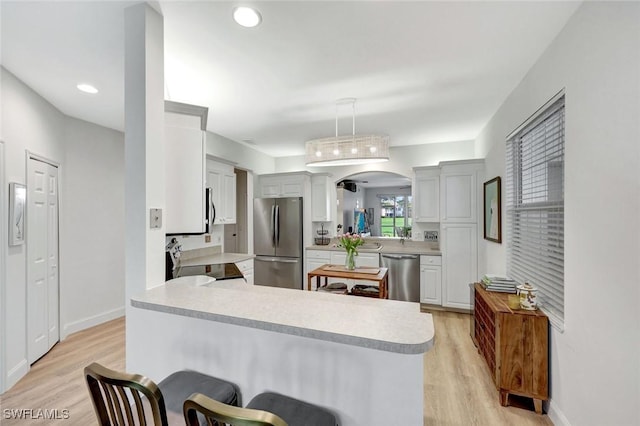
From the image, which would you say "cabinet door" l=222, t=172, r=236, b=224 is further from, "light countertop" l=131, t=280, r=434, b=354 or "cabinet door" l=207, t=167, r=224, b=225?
"light countertop" l=131, t=280, r=434, b=354

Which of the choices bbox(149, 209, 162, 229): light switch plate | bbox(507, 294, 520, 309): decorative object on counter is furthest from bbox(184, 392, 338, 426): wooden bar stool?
bbox(507, 294, 520, 309): decorative object on counter

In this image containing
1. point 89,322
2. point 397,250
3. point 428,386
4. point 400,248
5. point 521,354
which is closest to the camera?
point 521,354

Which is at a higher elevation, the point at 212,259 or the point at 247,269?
the point at 212,259

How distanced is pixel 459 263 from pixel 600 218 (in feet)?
9.15

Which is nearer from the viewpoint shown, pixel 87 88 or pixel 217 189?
pixel 87 88

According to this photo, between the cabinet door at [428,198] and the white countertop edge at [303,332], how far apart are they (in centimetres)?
384

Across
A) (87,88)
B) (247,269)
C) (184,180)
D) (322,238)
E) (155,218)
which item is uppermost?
(87,88)

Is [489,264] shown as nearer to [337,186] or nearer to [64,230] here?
[337,186]

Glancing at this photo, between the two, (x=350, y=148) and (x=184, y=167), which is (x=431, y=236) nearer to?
(x=350, y=148)

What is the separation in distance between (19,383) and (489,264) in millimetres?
5055

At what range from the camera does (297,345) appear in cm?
126

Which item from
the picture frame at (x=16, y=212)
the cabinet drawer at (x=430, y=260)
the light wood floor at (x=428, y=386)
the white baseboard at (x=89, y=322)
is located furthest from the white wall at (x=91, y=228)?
the cabinet drawer at (x=430, y=260)

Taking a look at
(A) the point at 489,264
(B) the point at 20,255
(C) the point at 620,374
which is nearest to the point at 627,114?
(C) the point at 620,374

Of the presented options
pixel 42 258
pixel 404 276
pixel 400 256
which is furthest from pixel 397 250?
pixel 42 258
